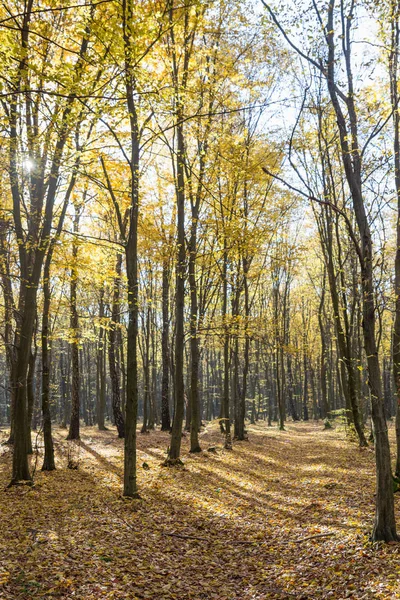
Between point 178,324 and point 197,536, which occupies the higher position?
point 178,324

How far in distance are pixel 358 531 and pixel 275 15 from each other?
302 inches

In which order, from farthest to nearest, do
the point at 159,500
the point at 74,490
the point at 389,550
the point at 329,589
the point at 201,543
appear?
the point at 74,490 < the point at 159,500 < the point at 201,543 < the point at 389,550 < the point at 329,589

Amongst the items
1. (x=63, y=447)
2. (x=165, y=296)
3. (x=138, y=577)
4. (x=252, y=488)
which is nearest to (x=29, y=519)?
(x=138, y=577)

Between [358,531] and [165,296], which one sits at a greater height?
[165,296]

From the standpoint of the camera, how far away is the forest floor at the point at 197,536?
4664 millimetres

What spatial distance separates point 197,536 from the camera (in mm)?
6562

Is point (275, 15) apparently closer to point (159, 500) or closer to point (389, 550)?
point (389, 550)

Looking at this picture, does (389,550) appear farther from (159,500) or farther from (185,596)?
(159,500)

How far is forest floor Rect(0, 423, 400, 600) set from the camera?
466 cm

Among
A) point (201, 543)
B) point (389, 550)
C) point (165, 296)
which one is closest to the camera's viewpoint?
point (389, 550)

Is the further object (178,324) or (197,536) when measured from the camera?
(178,324)

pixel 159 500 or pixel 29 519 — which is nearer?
pixel 29 519

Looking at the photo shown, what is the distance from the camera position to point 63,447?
1516 centimetres

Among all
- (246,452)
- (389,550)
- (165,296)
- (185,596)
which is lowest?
(246,452)
